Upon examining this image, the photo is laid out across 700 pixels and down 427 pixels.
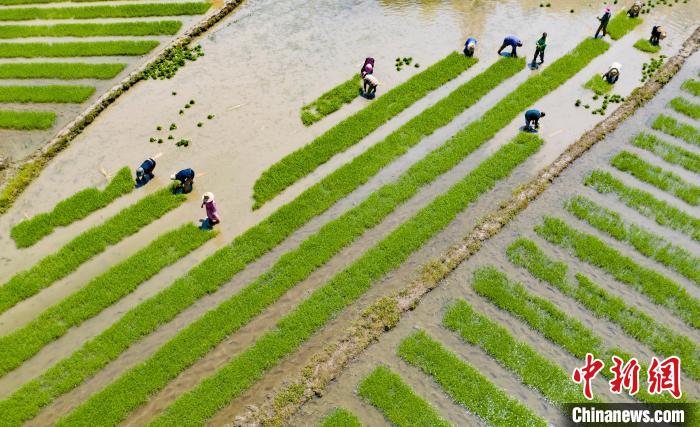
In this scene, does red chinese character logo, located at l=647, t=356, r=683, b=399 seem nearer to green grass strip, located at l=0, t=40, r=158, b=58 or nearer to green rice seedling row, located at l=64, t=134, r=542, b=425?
green rice seedling row, located at l=64, t=134, r=542, b=425

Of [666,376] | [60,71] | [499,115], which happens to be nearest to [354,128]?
[499,115]

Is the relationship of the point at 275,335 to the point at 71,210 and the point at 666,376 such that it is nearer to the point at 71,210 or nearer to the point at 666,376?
the point at 71,210

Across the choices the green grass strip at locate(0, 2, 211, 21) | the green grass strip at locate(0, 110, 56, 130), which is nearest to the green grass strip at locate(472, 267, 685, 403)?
the green grass strip at locate(0, 110, 56, 130)

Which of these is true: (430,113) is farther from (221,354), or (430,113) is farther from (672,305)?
(221,354)

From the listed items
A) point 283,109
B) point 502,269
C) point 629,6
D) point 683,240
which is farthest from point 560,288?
point 629,6

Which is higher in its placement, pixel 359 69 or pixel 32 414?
pixel 359 69
